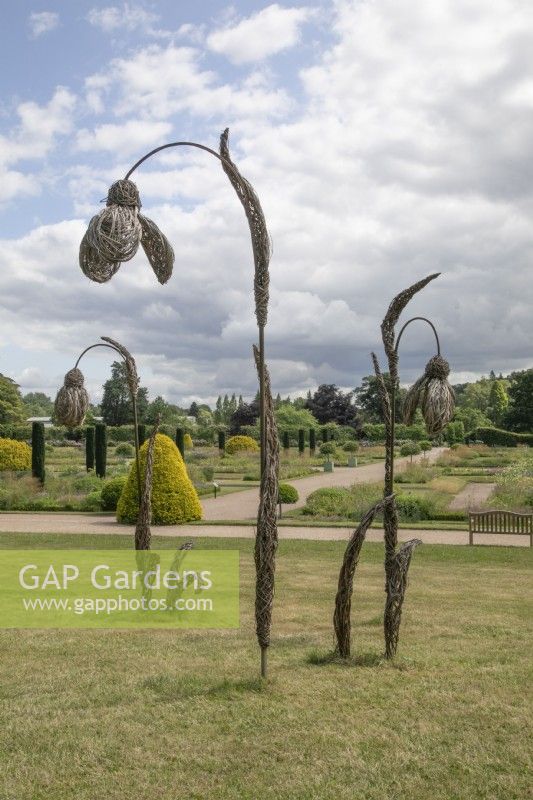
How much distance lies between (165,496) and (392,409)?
993 cm

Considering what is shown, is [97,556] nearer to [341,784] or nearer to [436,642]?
[436,642]

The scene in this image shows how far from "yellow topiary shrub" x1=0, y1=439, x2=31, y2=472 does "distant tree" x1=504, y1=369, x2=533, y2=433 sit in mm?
38107

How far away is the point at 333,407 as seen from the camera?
68.3 metres

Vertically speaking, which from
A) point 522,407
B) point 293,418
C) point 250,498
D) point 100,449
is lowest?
point 250,498

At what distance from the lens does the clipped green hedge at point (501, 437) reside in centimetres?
4649

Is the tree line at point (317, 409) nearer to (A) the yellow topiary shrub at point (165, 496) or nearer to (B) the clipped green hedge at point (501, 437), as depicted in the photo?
(B) the clipped green hedge at point (501, 437)

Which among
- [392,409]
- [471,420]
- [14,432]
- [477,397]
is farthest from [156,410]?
[392,409]

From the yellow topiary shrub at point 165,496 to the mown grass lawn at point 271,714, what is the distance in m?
8.07

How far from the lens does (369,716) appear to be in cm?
414

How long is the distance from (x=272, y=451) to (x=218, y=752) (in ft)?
5.64

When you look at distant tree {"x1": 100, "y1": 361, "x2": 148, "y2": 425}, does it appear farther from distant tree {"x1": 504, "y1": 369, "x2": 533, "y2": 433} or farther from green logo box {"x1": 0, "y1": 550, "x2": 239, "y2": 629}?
green logo box {"x1": 0, "y1": 550, "x2": 239, "y2": 629}

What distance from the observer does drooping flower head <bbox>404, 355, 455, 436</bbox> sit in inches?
199

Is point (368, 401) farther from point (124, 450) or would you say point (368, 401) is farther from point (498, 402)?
point (124, 450)

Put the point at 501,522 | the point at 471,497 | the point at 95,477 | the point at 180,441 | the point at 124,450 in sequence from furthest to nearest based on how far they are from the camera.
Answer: the point at 124,450
the point at 180,441
the point at 95,477
the point at 471,497
the point at 501,522
